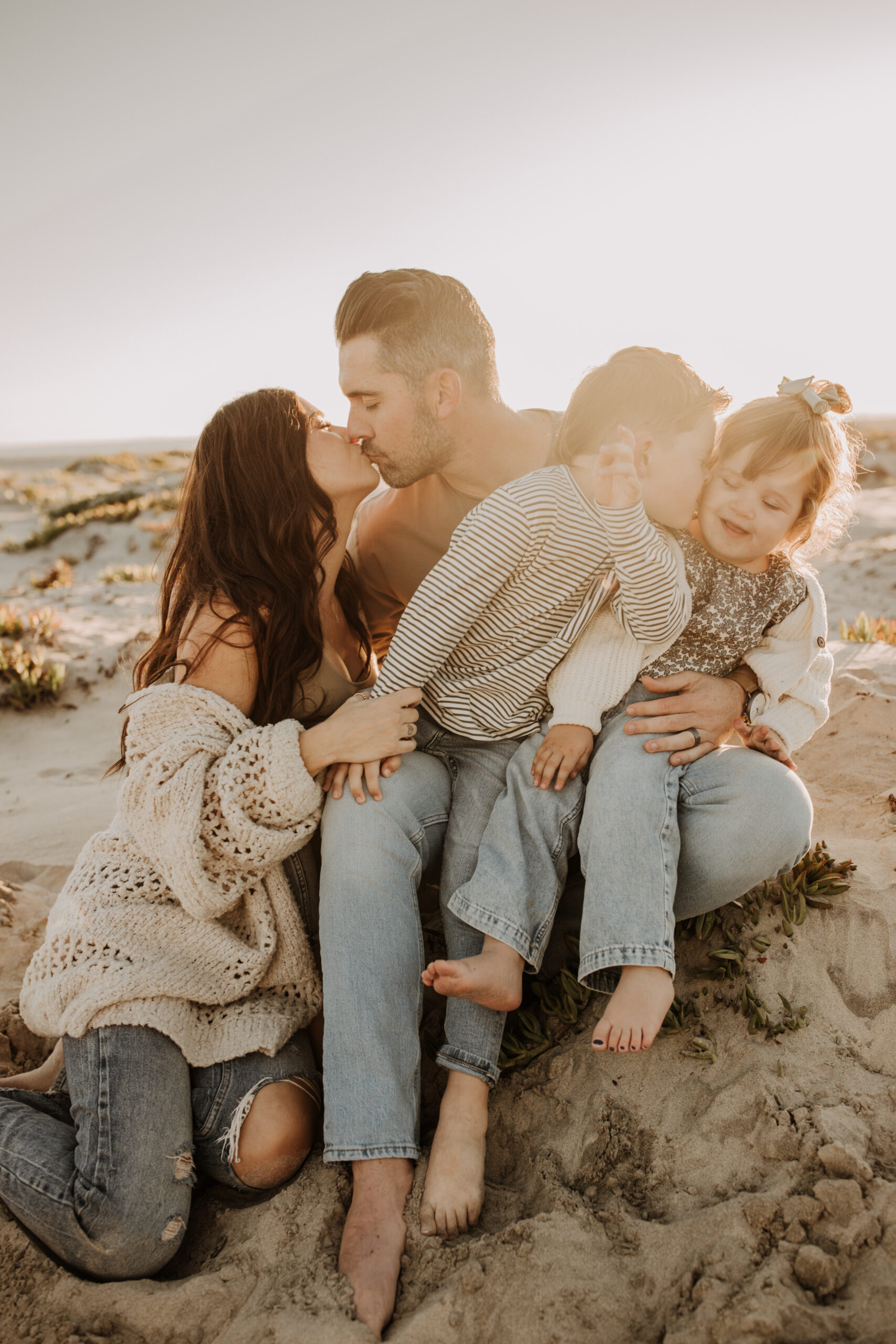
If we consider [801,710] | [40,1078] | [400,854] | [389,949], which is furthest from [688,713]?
[40,1078]

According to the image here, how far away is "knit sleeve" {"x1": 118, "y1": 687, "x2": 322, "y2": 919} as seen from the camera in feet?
7.86

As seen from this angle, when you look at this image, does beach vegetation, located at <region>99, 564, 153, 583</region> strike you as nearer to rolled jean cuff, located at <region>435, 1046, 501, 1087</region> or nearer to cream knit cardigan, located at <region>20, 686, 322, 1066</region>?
cream knit cardigan, located at <region>20, 686, 322, 1066</region>

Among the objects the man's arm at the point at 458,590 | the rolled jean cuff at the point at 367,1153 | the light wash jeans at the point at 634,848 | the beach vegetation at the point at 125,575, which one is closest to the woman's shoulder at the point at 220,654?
the man's arm at the point at 458,590

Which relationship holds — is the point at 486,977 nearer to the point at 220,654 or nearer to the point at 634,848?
the point at 634,848

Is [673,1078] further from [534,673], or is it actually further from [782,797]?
[534,673]

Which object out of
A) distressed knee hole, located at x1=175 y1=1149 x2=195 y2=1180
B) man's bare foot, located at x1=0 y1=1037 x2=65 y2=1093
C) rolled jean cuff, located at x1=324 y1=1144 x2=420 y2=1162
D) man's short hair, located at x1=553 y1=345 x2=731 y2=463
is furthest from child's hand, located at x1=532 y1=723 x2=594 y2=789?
man's bare foot, located at x1=0 y1=1037 x2=65 y2=1093

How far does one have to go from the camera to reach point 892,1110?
2.12 meters

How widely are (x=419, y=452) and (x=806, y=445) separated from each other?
1.48 metres

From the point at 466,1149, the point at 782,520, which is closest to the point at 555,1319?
the point at 466,1149

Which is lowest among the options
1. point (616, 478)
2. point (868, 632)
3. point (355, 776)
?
point (868, 632)

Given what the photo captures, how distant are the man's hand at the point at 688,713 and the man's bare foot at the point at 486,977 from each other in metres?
0.78

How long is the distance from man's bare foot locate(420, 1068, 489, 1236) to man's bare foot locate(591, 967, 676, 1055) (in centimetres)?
46

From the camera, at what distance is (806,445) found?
2775 mm

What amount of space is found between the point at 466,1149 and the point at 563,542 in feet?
6.07
